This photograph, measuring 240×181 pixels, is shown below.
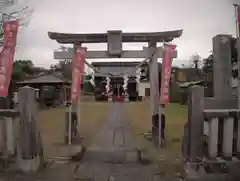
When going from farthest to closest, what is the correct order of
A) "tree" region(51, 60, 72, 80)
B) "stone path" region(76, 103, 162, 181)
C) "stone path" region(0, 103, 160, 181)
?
"tree" region(51, 60, 72, 80) → "stone path" region(76, 103, 162, 181) → "stone path" region(0, 103, 160, 181)

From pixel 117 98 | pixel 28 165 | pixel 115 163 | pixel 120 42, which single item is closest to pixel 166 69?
pixel 120 42

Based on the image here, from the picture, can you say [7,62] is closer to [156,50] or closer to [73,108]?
[73,108]

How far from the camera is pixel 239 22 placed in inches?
188

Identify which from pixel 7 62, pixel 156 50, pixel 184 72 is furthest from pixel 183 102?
pixel 7 62

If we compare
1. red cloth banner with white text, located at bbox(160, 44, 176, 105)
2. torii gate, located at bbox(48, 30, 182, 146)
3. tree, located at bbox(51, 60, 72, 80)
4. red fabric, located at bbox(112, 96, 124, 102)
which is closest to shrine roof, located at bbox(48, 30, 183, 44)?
→ torii gate, located at bbox(48, 30, 182, 146)

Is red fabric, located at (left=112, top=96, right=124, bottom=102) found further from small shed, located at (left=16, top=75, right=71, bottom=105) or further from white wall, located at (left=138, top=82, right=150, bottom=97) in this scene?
small shed, located at (left=16, top=75, right=71, bottom=105)

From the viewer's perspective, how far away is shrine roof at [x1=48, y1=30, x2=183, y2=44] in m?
8.52

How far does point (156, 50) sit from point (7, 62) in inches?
171

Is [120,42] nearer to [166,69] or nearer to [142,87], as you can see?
[166,69]

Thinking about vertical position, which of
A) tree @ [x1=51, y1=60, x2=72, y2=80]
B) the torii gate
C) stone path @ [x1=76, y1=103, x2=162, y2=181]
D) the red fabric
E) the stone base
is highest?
tree @ [x1=51, y1=60, x2=72, y2=80]

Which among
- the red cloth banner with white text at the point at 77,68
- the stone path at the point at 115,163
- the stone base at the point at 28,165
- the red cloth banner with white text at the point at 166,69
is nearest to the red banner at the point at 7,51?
the red cloth banner with white text at the point at 77,68

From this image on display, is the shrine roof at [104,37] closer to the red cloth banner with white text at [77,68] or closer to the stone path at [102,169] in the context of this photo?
the red cloth banner with white text at [77,68]

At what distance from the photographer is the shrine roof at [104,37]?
852 cm

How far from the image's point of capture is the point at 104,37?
8539 mm
